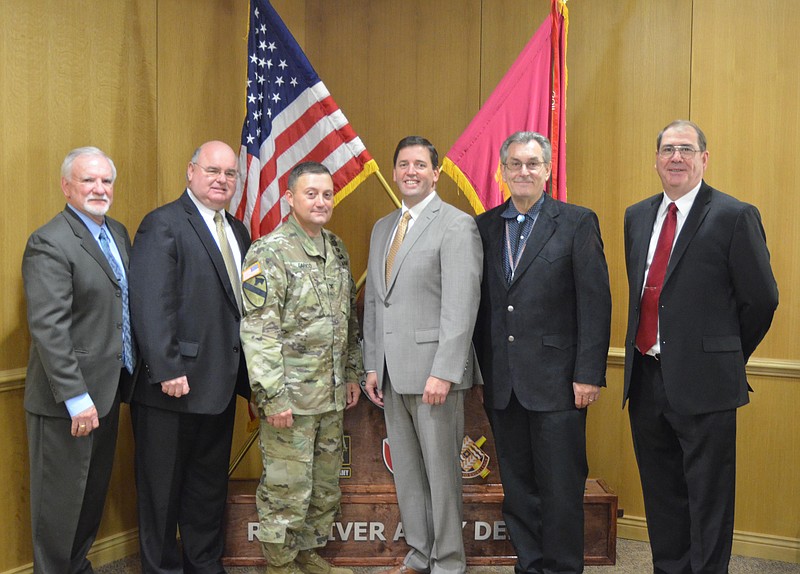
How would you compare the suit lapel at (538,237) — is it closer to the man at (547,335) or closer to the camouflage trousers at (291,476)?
the man at (547,335)

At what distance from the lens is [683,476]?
9.43 ft

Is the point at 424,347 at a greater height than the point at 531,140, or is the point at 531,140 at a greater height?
the point at 531,140

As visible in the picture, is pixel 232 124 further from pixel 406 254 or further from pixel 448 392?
pixel 448 392

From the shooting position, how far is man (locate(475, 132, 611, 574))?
283 centimetres

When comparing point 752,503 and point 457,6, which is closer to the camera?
point 752,503

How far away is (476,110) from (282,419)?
2.05 m

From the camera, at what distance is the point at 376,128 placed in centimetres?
433

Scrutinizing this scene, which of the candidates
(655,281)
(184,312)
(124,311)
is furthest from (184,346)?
(655,281)

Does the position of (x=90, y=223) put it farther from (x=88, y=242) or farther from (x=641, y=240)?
(x=641, y=240)

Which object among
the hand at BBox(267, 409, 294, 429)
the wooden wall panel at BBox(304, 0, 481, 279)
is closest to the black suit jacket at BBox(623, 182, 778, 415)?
the hand at BBox(267, 409, 294, 429)

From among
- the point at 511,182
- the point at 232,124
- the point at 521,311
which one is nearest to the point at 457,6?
the point at 232,124

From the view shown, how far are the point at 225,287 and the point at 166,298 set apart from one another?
0.23 meters

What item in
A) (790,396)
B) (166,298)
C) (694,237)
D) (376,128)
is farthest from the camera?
(376,128)

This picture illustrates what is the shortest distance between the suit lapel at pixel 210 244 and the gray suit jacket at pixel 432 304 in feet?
1.90
